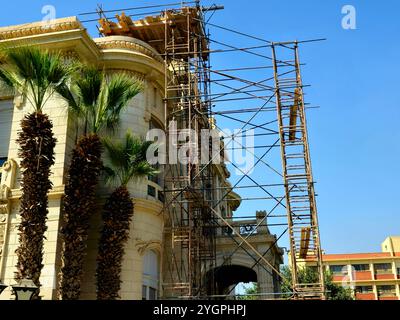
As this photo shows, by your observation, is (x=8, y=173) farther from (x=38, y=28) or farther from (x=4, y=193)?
(x=38, y=28)

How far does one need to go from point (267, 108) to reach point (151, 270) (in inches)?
322

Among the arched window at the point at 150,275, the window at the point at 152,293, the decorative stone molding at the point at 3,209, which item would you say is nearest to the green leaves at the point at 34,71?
the decorative stone molding at the point at 3,209

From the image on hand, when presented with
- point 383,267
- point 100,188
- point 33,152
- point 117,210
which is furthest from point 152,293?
point 383,267

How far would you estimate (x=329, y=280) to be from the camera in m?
34.9

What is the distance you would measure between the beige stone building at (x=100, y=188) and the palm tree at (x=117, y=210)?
46.0 inches

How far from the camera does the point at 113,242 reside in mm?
16234

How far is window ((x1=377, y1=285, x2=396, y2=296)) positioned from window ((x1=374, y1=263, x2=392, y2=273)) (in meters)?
1.97

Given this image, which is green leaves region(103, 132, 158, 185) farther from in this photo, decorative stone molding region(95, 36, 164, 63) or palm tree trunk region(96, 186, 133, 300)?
decorative stone molding region(95, 36, 164, 63)

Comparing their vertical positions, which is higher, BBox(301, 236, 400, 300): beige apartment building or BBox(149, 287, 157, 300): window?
BBox(301, 236, 400, 300): beige apartment building

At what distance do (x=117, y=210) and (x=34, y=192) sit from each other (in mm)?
3144

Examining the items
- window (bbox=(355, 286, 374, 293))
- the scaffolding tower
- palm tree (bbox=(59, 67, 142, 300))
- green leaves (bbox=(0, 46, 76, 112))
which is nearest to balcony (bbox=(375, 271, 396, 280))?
window (bbox=(355, 286, 374, 293))

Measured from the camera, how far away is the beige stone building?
16.6m
